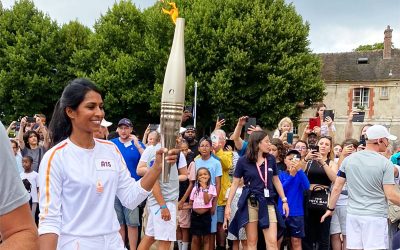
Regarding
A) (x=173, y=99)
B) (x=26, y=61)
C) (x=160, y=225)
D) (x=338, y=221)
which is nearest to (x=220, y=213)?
(x=338, y=221)

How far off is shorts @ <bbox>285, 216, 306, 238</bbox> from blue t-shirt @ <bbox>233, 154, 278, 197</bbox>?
0.73 meters

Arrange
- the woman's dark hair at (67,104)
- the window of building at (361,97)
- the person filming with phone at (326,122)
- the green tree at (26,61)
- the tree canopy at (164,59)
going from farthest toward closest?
the window of building at (361,97) → the green tree at (26,61) → the tree canopy at (164,59) → the person filming with phone at (326,122) → the woman's dark hair at (67,104)

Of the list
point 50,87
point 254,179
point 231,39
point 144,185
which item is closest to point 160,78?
point 231,39

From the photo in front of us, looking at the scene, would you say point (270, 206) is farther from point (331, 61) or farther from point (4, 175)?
point (331, 61)

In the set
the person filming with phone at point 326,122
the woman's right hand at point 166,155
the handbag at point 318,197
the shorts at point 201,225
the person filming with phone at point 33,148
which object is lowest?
the shorts at point 201,225

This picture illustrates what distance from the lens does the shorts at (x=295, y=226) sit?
25.9 ft

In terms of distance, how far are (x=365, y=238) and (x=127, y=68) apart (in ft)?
79.9

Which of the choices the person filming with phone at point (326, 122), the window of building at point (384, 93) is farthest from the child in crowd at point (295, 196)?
the window of building at point (384, 93)

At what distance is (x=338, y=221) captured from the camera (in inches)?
326

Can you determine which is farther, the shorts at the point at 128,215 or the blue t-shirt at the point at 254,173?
the shorts at the point at 128,215

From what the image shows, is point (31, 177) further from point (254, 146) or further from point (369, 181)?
point (369, 181)

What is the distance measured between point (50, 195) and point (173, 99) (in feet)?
4.10

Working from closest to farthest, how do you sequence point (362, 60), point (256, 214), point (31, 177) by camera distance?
point (256, 214)
point (31, 177)
point (362, 60)

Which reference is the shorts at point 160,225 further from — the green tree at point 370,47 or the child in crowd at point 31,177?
the green tree at point 370,47
